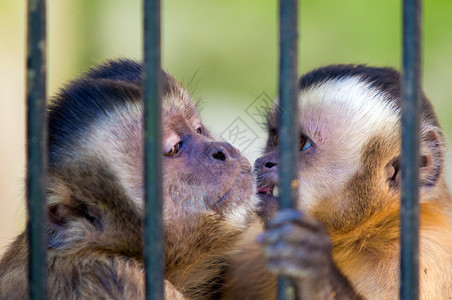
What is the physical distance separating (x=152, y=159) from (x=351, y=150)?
1.44 m

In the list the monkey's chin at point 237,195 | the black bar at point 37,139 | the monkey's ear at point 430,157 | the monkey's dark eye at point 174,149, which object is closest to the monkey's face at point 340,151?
the monkey's ear at point 430,157

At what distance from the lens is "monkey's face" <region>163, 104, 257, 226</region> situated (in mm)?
2428

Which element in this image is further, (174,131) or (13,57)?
(13,57)

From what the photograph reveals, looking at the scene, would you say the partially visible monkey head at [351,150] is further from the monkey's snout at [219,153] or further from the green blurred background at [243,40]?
the green blurred background at [243,40]

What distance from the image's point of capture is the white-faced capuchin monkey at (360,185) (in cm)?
266

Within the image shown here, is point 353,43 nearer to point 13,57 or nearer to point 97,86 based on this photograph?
point 13,57

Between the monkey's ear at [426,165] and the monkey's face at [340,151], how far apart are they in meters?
0.02

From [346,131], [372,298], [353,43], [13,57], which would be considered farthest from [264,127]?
[353,43]

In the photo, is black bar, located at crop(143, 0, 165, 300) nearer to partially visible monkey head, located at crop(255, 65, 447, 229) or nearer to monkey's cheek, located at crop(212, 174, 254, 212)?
monkey's cheek, located at crop(212, 174, 254, 212)

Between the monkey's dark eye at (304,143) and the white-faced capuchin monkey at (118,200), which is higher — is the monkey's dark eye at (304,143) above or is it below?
above

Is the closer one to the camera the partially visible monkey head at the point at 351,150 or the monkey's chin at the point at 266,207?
the monkey's chin at the point at 266,207

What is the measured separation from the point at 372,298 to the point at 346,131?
28.3 inches

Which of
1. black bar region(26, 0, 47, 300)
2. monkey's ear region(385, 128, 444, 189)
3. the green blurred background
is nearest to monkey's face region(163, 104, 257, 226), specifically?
monkey's ear region(385, 128, 444, 189)

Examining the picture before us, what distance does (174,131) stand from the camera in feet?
8.63
